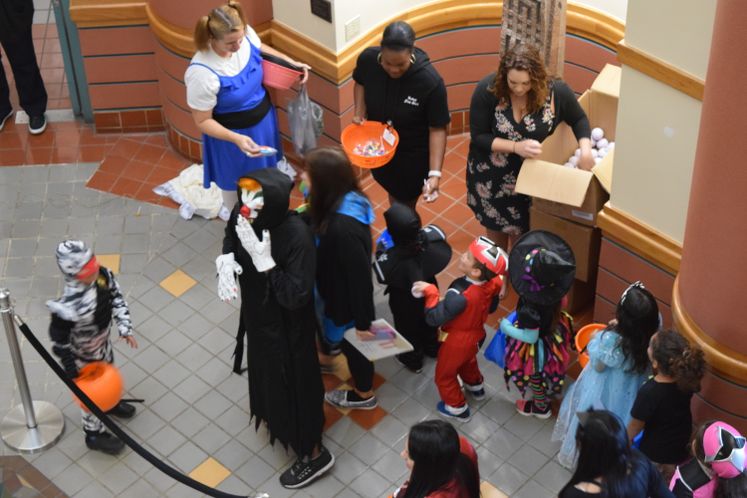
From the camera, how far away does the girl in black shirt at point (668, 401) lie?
5297 mm

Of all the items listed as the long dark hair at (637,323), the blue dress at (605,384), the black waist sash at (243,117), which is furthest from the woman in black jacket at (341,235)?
the black waist sash at (243,117)

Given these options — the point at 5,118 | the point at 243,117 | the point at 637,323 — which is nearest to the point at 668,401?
the point at 637,323

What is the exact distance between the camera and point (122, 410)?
6.70 m

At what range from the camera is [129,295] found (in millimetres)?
7598

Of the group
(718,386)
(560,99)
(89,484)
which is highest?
(560,99)

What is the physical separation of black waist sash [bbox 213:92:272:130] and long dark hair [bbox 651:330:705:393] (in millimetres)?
3116

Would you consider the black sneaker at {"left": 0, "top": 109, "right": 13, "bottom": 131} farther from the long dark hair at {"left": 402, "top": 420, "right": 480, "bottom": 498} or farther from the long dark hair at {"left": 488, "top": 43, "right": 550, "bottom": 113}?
Result: the long dark hair at {"left": 402, "top": 420, "right": 480, "bottom": 498}

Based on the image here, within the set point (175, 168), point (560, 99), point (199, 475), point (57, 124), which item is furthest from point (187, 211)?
point (560, 99)

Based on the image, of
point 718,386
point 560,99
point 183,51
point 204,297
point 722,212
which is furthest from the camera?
point 183,51

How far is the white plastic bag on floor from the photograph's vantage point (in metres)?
8.22

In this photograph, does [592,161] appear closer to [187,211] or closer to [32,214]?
[187,211]

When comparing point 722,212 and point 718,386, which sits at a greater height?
point 722,212

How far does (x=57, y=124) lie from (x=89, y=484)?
392cm

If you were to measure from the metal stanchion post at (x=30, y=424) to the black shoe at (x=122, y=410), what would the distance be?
31 cm
